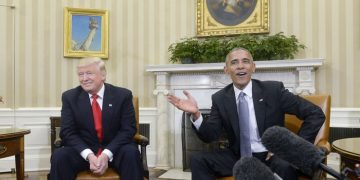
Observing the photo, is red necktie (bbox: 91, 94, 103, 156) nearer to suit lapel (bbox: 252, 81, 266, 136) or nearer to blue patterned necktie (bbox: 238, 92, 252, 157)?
blue patterned necktie (bbox: 238, 92, 252, 157)

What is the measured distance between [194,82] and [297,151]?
387cm

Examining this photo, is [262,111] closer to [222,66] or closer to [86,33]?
[222,66]

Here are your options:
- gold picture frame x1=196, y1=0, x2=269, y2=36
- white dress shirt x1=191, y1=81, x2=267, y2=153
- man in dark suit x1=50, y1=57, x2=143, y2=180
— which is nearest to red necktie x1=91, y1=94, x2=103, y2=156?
man in dark suit x1=50, y1=57, x2=143, y2=180

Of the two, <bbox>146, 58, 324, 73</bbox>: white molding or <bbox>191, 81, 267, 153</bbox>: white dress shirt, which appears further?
<bbox>146, 58, 324, 73</bbox>: white molding

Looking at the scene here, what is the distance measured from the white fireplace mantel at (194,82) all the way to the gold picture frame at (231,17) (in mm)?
595

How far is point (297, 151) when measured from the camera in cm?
77

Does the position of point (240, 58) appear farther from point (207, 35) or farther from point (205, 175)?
point (207, 35)

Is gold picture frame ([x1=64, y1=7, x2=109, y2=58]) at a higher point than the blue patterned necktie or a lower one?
higher

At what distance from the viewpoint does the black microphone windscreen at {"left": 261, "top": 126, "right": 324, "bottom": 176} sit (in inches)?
29.5

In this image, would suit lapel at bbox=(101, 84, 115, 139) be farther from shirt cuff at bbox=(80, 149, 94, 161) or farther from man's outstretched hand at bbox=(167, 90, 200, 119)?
man's outstretched hand at bbox=(167, 90, 200, 119)

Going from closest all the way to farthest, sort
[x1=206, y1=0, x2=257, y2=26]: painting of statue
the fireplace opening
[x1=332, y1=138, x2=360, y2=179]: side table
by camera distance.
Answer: [x1=332, y1=138, x2=360, y2=179]: side table < the fireplace opening < [x1=206, y1=0, x2=257, y2=26]: painting of statue

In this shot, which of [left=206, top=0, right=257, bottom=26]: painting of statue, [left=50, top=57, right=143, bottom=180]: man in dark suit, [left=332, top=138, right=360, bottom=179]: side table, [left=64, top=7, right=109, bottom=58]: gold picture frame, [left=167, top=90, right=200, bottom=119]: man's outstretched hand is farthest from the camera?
[left=64, top=7, right=109, bottom=58]: gold picture frame

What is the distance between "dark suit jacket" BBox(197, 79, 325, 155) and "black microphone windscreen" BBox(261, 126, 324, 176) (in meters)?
1.55

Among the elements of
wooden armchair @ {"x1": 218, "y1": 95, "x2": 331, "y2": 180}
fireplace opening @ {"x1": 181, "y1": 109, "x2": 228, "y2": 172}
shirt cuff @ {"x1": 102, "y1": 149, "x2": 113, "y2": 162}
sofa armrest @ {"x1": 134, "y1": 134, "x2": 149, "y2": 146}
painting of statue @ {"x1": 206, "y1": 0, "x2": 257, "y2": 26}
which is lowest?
fireplace opening @ {"x1": 181, "y1": 109, "x2": 228, "y2": 172}
